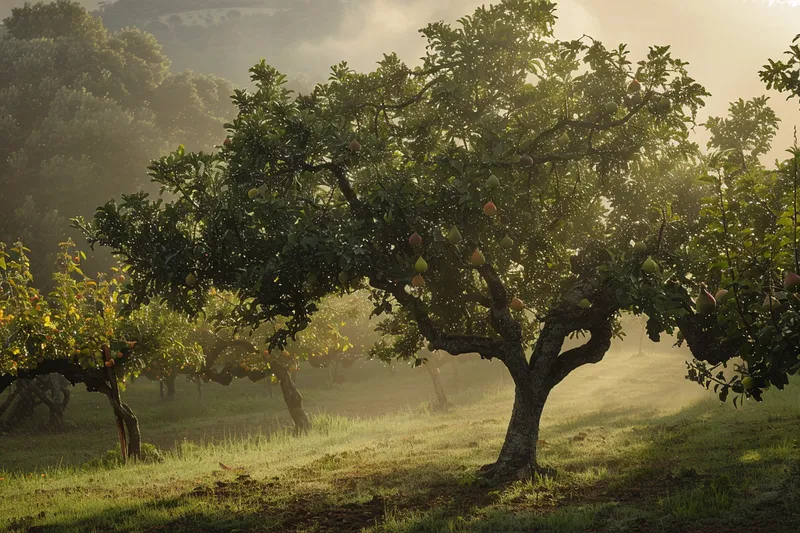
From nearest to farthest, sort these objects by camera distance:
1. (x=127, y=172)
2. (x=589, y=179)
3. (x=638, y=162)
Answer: (x=638, y=162) < (x=589, y=179) < (x=127, y=172)

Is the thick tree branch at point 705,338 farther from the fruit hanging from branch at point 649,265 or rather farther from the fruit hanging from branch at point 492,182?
the fruit hanging from branch at point 492,182

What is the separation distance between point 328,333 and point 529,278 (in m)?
14.0

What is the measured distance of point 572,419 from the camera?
27234mm

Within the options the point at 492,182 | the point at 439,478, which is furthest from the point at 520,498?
the point at 492,182

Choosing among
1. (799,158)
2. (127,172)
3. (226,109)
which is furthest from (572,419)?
(226,109)

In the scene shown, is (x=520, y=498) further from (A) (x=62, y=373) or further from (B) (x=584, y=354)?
(A) (x=62, y=373)

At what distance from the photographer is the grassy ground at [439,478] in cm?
1080

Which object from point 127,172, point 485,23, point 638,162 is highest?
point 127,172

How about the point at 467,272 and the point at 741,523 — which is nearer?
the point at 741,523

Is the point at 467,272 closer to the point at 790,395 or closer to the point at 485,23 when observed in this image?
the point at 485,23

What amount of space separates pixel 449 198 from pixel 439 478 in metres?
6.45

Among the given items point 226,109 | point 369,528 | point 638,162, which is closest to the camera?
point 369,528

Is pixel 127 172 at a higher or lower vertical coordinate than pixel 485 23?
higher

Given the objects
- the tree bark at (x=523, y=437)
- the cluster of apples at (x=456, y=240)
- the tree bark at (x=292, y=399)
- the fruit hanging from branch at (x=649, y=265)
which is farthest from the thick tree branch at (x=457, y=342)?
the tree bark at (x=292, y=399)
